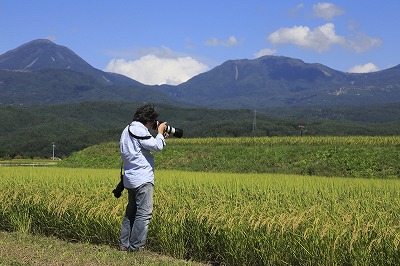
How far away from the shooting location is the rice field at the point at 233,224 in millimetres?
5867

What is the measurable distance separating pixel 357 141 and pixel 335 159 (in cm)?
624

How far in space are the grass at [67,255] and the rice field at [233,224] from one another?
0.41 metres

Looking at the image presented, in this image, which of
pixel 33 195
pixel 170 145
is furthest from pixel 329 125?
pixel 33 195

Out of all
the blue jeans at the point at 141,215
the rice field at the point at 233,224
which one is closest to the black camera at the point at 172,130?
the blue jeans at the point at 141,215

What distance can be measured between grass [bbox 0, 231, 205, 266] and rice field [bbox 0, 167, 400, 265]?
41 cm

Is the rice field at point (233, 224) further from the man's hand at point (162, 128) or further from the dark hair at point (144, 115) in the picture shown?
the dark hair at point (144, 115)

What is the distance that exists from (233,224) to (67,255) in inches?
97.6

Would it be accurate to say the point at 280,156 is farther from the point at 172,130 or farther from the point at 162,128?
the point at 162,128

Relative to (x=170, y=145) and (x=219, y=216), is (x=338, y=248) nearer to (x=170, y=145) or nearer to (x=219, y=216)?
(x=219, y=216)

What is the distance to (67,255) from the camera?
284 inches

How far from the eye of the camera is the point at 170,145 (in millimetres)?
44156

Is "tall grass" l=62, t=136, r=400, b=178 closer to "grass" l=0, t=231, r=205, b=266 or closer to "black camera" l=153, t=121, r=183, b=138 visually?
"black camera" l=153, t=121, r=183, b=138

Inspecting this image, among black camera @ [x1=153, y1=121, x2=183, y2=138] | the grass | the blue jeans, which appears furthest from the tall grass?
the grass

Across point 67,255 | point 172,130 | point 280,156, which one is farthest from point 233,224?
point 280,156
